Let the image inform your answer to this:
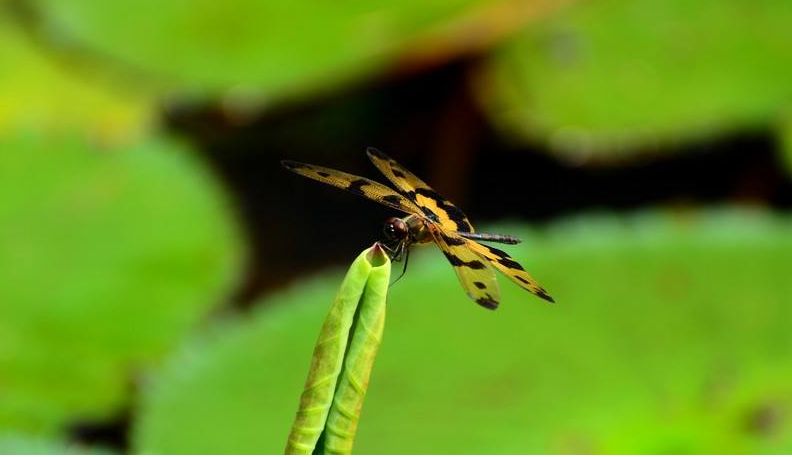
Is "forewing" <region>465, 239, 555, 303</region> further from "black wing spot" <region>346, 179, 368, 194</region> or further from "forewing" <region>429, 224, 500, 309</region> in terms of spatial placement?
"black wing spot" <region>346, 179, 368, 194</region>

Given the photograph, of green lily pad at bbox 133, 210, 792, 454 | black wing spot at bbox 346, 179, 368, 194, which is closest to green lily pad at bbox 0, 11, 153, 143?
green lily pad at bbox 133, 210, 792, 454

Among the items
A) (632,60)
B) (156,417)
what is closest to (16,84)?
(156,417)

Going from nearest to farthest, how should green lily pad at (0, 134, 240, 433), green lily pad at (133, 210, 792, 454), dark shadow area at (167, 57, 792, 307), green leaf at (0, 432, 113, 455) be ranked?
1. green leaf at (0, 432, 113, 455)
2. green lily pad at (133, 210, 792, 454)
3. green lily pad at (0, 134, 240, 433)
4. dark shadow area at (167, 57, 792, 307)

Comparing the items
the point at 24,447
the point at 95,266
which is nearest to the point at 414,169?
the point at 95,266

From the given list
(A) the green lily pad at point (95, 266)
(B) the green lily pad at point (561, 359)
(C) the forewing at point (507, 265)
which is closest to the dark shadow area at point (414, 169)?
(A) the green lily pad at point (95, 266)

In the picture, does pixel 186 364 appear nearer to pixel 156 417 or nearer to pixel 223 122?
pixel 156 417

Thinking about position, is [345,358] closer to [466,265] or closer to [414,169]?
[466,265]

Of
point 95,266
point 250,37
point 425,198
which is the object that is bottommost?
point 425,198
